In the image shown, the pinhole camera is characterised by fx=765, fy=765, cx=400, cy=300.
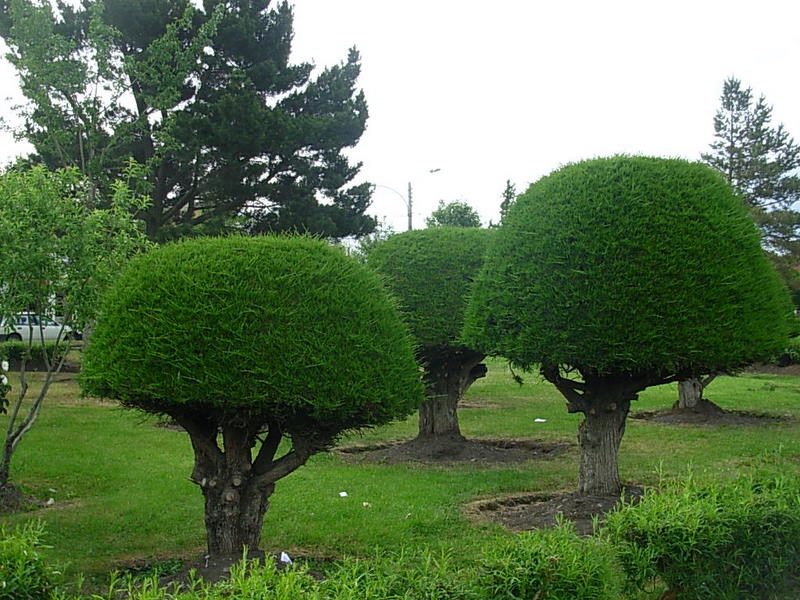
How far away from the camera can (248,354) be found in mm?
4914

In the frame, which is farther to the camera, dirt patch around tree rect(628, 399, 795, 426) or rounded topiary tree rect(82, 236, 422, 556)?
dirt patch around tree rect(628, 399, 795, 426)

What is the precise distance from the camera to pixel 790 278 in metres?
28.5

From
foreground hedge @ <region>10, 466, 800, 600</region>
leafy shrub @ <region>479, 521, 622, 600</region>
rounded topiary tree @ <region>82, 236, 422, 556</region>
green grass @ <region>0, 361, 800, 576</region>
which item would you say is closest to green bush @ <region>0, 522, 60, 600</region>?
foreground hedge @ <region>10, 466, 800, 600</region>

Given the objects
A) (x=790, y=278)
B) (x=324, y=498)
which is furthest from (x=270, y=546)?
(x=790, y=278)

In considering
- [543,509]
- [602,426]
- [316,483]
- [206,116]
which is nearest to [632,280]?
[602,426]

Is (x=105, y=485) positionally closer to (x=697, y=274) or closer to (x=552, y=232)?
(x=552, y=232)

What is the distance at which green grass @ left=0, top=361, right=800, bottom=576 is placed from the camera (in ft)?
22.1

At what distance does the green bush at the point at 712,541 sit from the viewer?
3.98 metres

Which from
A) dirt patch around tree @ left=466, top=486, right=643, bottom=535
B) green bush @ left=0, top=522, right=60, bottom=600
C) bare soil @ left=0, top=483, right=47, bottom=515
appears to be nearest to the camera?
green bush @ left=0, top=522, right=60, bottom=600

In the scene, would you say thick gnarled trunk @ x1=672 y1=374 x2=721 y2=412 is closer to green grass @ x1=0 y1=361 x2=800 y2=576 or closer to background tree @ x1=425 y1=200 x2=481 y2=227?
green grass @ x1=0 y1=361 x2=800 y2=576

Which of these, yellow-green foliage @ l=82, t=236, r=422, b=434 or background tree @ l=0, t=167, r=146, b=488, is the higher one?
background tree @ l=0, t=167, r=146, b=488

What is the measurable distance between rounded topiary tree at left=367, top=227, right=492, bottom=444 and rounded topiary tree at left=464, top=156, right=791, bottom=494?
2.85m

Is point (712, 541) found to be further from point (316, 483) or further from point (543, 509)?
point (316, 483)

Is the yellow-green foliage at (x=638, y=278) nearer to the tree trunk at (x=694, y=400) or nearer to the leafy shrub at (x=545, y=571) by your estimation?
the leafy shrub at (x=545, y=571)
